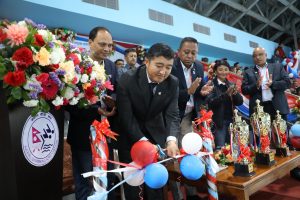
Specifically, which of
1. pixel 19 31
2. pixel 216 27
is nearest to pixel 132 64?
pixel 19 31

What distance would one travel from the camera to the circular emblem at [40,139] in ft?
4.10

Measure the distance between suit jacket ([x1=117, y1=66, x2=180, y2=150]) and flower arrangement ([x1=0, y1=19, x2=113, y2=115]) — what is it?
36cm

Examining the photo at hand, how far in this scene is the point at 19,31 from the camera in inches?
46.5

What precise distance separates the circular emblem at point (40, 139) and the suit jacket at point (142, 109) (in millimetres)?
436

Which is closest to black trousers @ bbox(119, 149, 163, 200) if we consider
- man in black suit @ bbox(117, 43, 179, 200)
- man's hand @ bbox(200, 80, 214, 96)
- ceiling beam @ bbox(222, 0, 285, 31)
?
man in black suit @ bbox(117, 43, 179, 200)

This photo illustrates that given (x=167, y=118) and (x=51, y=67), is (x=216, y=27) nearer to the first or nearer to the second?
(x=167, y=118)

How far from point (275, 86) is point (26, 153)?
8.73 feet

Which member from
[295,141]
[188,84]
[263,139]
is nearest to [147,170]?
[263,139]

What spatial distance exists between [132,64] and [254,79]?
1.42m

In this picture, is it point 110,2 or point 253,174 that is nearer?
point 253,174

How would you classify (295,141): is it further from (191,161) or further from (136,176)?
(136,176)

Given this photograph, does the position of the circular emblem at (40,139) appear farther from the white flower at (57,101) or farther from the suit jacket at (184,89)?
the suit jacket at (184,89)

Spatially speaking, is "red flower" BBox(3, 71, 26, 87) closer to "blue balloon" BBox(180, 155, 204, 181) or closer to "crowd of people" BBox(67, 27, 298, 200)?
"crowd of people" BBox(67, 27, 298, 200)

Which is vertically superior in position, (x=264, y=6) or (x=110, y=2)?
(x=264, y=6)
